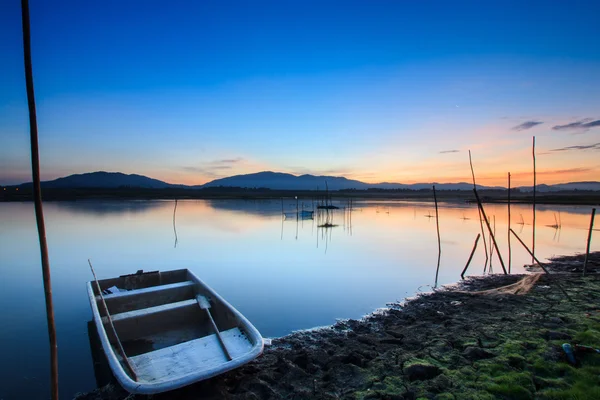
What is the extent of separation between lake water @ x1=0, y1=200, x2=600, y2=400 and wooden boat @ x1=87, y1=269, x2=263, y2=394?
0.82m

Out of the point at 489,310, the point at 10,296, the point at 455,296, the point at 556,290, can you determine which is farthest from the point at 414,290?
the point at 10,296

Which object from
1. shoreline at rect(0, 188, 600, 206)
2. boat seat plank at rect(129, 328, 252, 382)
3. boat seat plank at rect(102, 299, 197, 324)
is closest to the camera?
boat seat plank at rect(129, 328, 252, 382)

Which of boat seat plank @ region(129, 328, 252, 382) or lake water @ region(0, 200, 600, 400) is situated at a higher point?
boat seat plank @ region(129, 328, 252, 382)

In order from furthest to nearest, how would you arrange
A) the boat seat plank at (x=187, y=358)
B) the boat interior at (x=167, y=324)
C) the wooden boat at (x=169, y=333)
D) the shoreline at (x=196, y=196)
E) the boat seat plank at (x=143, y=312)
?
1. the shoreline at (x=196, y=196)
2. the boat seat plank at (x=143, y=312)
3. the boat interior at (x=167, y=324)
4. the boat seat plank at (x=187, y=358)
5. the wooden boat at (x=169, y=333)

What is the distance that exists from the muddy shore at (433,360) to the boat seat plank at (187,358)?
21 cm

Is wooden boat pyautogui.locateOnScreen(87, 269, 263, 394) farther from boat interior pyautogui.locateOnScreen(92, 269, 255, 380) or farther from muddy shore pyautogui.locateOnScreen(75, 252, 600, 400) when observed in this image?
muddy shore pyautogui.locateOnScreen(75, 252, 600, 400)

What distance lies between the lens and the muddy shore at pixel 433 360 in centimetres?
338

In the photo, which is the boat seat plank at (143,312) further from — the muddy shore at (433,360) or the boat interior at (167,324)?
the muddy shore at (433,360)

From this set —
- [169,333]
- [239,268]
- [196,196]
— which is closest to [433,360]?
[169,333]

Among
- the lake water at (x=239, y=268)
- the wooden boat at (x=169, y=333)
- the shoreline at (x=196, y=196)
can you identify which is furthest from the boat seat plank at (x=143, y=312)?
the shoreline at (x=196, y=196)

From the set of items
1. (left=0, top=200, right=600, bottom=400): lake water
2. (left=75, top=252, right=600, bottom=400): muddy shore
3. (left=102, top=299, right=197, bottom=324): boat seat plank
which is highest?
(left=102, top=299, right=197, bottom=324): boat seat plank

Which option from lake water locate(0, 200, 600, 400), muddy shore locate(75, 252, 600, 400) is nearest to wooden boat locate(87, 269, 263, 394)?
muddy shore locate(75, 252, 600, 400)

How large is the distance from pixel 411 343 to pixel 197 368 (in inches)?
118

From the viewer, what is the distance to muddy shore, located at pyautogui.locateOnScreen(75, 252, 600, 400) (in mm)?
3375
